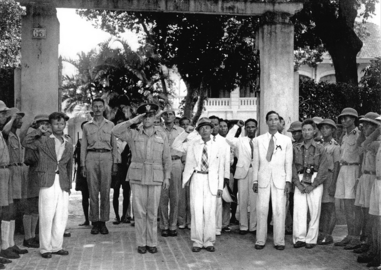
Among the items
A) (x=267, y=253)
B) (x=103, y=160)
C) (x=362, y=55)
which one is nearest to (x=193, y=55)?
(x=103, y=160)

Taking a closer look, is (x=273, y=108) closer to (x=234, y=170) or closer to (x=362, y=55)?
(x=234, y=170)

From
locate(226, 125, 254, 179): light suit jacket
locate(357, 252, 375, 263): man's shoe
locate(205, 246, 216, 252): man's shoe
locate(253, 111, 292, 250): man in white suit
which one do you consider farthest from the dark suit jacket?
locate(357, 252, 375, 263): man's shoe

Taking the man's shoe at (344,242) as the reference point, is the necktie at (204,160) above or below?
above

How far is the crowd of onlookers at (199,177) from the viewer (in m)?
7.28

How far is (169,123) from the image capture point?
9445 mm

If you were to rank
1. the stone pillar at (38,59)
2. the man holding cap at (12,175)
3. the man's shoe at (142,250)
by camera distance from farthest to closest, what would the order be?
the stone pillar at (38,59) → the man's shoe at (142,250) → the man holding cap at (12,175)

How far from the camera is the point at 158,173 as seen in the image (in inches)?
303

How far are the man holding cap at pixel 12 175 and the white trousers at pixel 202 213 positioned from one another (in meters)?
2.56

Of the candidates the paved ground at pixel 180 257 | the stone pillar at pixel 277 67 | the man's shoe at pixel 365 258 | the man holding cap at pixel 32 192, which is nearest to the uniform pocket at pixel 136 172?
the paved ground at pixel 180 257

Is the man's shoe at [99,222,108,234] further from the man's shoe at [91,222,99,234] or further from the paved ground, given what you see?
the paved ground

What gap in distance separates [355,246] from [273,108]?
11.7ft

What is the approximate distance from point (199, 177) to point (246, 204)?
169cm

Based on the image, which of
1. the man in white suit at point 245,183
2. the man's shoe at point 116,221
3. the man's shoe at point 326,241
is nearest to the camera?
the man's shoe at point 326,241

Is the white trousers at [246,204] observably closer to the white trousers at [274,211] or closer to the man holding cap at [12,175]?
the white trousers at [274,211]
